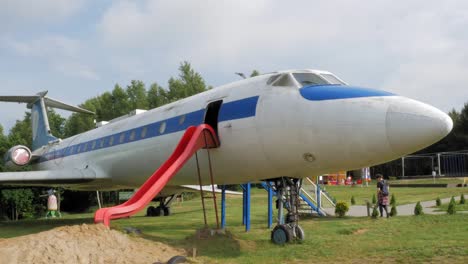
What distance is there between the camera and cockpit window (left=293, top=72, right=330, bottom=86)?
8922 millimetres

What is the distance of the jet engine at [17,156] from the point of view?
65.3ft

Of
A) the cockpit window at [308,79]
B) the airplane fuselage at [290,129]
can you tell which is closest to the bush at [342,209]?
the airplane fuselage at [290,129]

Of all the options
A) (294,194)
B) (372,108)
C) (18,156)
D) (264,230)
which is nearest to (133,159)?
(264,230)

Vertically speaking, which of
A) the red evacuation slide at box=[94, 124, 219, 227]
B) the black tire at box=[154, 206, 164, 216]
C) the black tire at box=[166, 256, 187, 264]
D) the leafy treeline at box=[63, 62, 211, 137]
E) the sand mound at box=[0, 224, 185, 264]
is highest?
the leafy treeline at box=[63, 62, 211, 137]

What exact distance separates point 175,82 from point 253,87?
4749cm

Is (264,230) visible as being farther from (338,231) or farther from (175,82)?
(175,82)

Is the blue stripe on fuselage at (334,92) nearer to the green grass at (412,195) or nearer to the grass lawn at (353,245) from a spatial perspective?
the grass lawn at (353,245)

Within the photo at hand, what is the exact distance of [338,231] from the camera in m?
11.7

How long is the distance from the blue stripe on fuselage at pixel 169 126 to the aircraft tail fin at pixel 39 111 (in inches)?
198

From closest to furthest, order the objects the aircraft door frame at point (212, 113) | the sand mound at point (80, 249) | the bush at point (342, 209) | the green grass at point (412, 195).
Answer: the sand mound at point (80, 249), the aircraft door frame at point (212, 113), the bush at point (342, 209), the green grass at point (412, 195)

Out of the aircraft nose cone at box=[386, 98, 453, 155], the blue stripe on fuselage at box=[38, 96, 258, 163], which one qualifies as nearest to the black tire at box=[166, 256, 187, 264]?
the blue stripe on fuselage at box=[38, 96, 258, 163]

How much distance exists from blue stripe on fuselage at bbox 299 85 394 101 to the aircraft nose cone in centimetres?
60

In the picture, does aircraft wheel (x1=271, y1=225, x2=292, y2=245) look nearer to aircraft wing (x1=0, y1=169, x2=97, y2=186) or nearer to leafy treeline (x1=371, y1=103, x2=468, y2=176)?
aircraft wing (x1=0, y1=169, x2=97, y2=186)

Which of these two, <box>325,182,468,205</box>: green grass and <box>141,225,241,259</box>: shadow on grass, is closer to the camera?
<box>141,225,241,259</box>: shadow on grass
